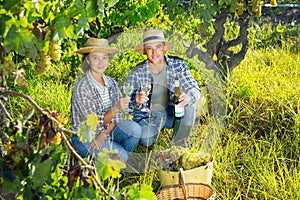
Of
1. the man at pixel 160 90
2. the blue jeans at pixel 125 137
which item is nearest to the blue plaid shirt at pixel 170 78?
the man at pixel 160 90

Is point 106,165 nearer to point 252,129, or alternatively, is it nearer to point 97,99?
point 97,99

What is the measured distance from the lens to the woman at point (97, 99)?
316 centimetres

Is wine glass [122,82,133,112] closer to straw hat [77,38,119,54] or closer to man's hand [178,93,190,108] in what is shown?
man's hand [178,93,190,108]

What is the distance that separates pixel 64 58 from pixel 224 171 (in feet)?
5.87

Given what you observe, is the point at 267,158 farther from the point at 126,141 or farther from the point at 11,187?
the point at 11,187

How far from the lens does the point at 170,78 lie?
147 inches

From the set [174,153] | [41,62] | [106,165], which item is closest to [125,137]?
[174,153]

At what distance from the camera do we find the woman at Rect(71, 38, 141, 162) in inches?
124

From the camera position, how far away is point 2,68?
5.43 ft

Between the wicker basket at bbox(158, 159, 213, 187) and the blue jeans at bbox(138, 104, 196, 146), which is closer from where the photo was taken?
the wicker basket at bbox(158, 159, 213, 187)

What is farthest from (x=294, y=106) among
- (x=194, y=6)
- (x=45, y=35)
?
(x=45, y=35)

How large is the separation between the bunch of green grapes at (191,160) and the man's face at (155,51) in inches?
28.7

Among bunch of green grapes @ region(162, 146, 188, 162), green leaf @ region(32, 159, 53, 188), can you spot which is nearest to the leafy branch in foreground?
green leaf @ region(32, 159, 53, 188)

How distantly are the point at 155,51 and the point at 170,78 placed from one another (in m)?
0.25
